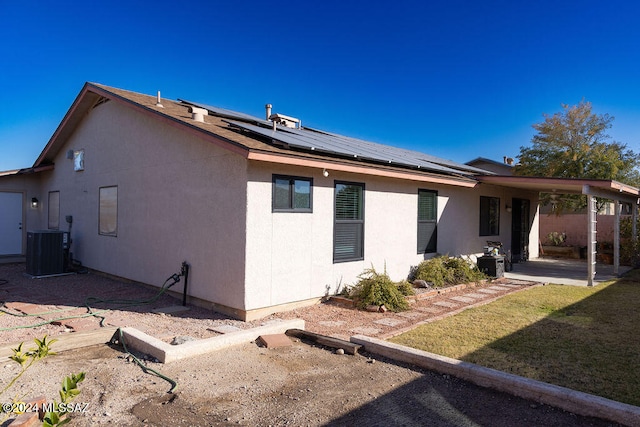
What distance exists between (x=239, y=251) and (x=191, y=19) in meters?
9.44

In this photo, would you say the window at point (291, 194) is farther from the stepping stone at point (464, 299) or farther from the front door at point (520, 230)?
the front door at point (520, 230)

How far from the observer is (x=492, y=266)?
10406mm

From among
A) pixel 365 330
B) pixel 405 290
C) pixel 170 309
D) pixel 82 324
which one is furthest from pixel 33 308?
pixel 405 290

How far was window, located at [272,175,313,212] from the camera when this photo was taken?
21.0 ft

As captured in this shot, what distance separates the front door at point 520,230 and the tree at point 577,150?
875 cm

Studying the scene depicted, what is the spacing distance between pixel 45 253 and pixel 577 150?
2523 cm

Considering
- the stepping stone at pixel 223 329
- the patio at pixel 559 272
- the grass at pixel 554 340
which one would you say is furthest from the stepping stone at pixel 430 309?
the patio at pixel 559 272

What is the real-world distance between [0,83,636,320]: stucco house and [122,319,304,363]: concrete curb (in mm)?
1120

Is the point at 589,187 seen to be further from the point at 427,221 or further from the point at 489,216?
the point at 427,221

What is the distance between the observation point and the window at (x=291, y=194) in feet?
21.0

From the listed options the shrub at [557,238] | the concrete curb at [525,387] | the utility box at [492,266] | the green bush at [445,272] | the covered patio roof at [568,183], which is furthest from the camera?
the shrub at [557,238]

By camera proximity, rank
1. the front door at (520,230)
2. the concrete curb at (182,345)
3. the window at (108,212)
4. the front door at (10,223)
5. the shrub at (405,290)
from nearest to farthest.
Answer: the concrete curb at (182,345), the shrub at (405,290), the window at (108,212), the front door at (10,223), the front door at (520,230)

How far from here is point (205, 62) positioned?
15.0 metres

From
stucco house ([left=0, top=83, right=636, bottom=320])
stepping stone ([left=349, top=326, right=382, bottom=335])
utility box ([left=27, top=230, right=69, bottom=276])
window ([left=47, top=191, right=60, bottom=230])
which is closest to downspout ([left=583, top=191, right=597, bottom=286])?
stucco house ([left=0, top=83, right=636, bottom=320])
